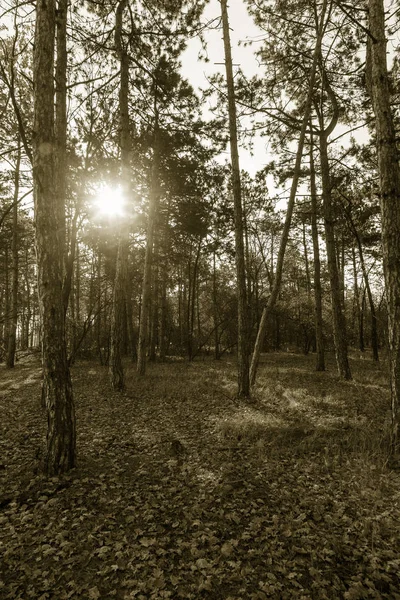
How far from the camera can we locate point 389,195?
16.1 ft

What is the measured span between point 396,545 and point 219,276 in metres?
22.4

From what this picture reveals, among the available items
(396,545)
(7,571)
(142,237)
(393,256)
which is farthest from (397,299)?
(142,237)

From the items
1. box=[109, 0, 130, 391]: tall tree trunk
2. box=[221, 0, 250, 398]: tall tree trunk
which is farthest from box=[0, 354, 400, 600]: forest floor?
box=[109, 0, 130, 391]: tall tree trunk

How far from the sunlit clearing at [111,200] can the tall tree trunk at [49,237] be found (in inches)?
252

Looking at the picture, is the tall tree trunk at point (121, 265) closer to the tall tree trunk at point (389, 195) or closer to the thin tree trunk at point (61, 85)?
the thin tree trunk at point (61, 85)

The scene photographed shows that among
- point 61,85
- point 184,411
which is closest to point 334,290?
point 184,411

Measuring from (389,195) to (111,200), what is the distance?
8.97 metres

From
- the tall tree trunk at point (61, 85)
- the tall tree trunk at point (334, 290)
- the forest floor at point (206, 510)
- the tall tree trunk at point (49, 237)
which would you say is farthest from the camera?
the tall tree trunk at point (334, 290)

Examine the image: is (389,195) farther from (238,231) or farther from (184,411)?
(184,411)

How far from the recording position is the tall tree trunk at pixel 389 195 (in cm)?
484

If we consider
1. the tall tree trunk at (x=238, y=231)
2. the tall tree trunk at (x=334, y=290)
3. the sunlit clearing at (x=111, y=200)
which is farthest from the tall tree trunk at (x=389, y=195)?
the sunlit clearing at (x=111, y=200)

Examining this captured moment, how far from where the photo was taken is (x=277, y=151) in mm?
11906

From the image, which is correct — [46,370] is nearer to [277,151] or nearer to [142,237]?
[277,151]

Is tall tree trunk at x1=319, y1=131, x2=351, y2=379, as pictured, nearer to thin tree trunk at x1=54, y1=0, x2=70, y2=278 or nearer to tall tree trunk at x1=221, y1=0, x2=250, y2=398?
tall tree trunk at x1=221, y1=0, x2=250, y2=398
